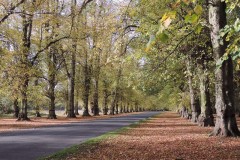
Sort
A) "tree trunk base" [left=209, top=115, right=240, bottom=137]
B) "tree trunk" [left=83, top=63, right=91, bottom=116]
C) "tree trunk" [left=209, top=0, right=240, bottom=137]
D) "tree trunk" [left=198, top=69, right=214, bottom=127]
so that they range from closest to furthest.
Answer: "tree trunk base" [left=209, top=115, right=240, bottom=137] → "tree trunk" [left=209, top=0, right=240, bottom=137] → "tree trunk" [left=198, top=69, right=214, bottom=127] → "tree trunk" [left=83, top=63, right=91, bottom=116]

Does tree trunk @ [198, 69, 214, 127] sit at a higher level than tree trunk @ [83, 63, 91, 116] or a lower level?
lower

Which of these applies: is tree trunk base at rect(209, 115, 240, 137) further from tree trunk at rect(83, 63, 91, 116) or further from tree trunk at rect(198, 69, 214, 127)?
tree trunk at rect(83, 63, 91, 116)

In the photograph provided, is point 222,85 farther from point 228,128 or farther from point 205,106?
point 205,106

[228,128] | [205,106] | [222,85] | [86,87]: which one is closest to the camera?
[228,128]

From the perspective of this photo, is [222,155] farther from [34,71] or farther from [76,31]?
[76,31]

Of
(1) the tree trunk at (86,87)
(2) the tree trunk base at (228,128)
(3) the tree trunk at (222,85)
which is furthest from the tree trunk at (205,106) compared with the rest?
(1) the tree trunk at (86,87)

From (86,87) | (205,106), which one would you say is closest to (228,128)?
(205,106)

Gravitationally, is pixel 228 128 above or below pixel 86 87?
below

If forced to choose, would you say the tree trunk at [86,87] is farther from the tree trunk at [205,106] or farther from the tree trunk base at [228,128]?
the tree trunk base at [228,128]

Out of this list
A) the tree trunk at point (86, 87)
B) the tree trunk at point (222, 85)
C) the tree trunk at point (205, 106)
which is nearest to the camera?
the tree trunk at point (222, 85)

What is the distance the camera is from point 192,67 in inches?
903

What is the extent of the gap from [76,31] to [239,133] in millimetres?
21376

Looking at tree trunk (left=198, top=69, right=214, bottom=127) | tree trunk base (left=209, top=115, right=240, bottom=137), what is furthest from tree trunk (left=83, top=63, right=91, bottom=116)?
tree trunk base (left=209, top=115, right=240, bottom=137)

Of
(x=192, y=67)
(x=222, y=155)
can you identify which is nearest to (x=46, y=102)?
(x=192, y=67)
